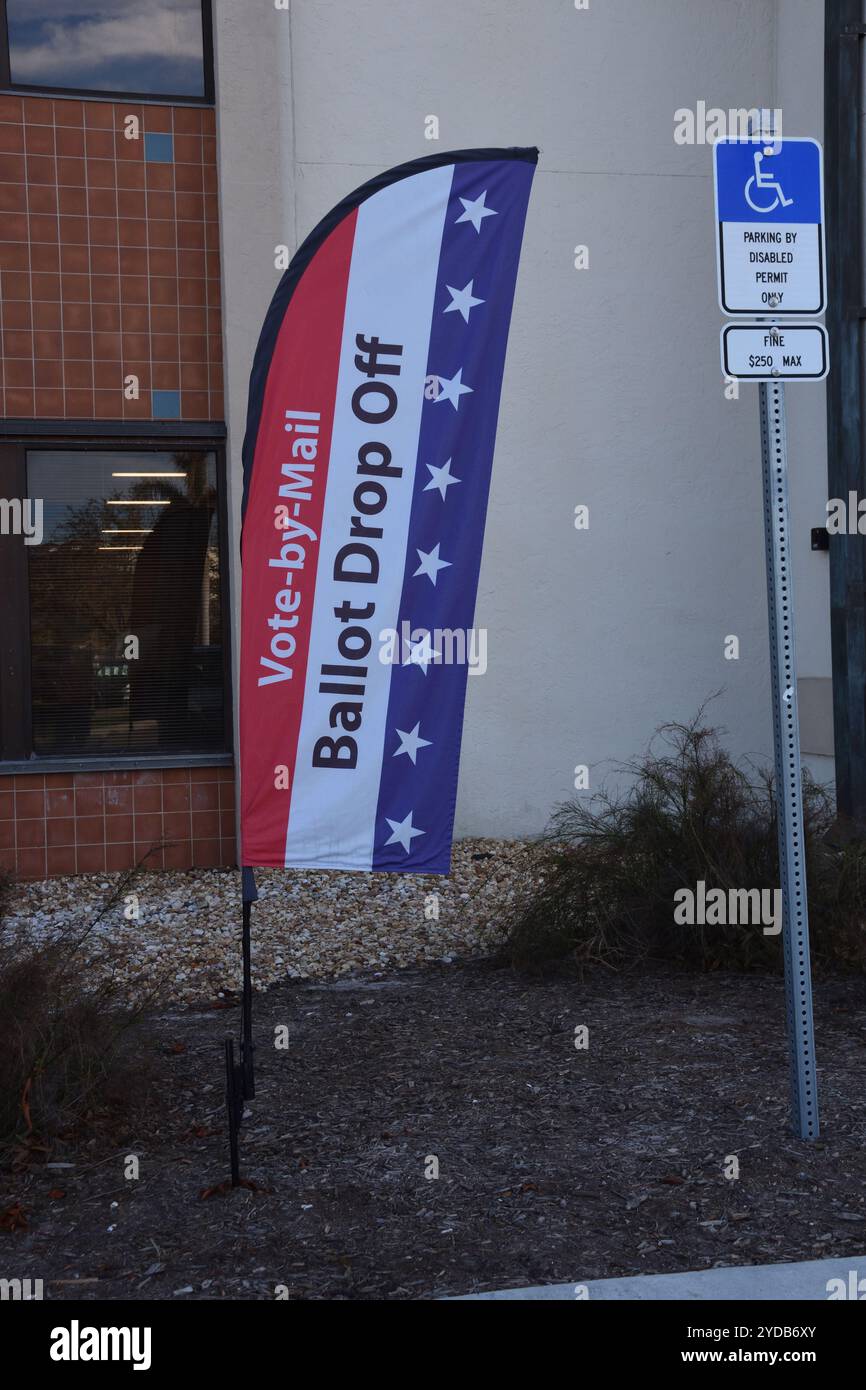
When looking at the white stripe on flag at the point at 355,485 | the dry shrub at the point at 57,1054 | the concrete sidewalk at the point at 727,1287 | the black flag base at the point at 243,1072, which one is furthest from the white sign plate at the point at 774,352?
the dry shrub at the point at 57,1054

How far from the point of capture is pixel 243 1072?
4535mm

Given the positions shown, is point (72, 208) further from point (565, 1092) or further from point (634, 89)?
point (565, 1092)

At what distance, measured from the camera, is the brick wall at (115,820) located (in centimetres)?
889

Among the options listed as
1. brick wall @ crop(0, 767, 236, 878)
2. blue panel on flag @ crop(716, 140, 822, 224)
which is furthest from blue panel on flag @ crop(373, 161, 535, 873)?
brick wall @ crop(0, 767, 236, 878)

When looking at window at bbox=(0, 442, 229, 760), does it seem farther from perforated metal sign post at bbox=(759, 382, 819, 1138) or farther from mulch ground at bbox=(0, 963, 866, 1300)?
perforated metal sign post at bbox=(759, 382, 819, 1138)

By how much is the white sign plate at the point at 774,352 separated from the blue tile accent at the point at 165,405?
584 cm

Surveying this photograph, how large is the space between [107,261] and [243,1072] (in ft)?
20.8

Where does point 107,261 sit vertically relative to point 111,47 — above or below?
below

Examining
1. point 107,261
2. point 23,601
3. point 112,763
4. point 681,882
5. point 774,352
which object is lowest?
point 681,882

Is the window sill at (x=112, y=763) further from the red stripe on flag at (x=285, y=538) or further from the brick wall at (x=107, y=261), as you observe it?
the red stripe on flag at (x=285, y=538)

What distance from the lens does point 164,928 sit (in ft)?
24.8

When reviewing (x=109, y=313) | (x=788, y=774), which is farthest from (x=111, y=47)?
(x=788, y=774)

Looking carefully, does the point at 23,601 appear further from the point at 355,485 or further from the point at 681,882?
the point at 355,485

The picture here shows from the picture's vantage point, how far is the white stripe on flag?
4.28 m
